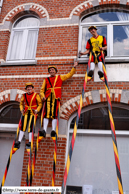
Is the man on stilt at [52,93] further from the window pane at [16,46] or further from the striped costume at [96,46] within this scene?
the window pane at [16,46]

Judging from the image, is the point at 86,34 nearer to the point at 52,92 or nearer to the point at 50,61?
the point at 50,61

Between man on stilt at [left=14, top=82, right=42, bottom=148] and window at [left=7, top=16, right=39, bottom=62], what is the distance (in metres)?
1.43

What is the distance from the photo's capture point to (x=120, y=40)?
20.4ft

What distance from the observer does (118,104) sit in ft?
17.7

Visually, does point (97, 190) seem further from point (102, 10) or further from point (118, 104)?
point (102, 10)

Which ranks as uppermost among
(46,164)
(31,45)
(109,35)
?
(109,35)

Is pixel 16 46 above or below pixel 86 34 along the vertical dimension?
below

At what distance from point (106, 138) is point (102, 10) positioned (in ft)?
13.4

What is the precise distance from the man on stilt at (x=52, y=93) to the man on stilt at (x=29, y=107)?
0.73ft

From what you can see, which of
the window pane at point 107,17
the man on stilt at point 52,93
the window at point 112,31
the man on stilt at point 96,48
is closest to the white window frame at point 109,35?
the window at point 112,31

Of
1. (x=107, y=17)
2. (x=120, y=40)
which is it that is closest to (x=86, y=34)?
(x=107, y=17)

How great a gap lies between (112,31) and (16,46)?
308 centimetres

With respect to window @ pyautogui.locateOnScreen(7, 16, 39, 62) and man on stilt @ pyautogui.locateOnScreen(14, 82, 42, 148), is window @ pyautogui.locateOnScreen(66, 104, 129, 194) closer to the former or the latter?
man on stilt @ pyautogui.locateOnScreen(14, 82, 42, 148)

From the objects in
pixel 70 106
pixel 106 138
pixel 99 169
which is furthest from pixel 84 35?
pixel 99 169
